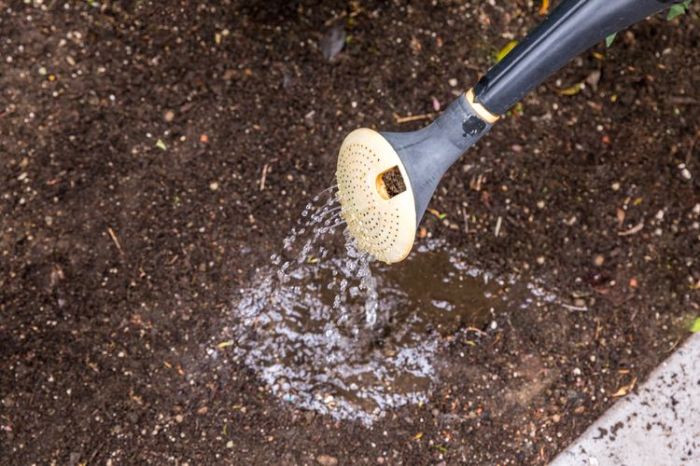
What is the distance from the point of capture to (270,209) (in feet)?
5.21

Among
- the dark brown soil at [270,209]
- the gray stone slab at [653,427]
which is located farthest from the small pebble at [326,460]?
the gray stone slab at [653,427]

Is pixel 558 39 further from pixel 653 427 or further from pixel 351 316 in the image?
pixel 653 427

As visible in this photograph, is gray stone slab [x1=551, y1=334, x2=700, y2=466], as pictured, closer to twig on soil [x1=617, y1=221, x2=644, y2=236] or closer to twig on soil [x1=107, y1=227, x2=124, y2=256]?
twig on soil [x1=617, y1=221, x2=644, y2=236]

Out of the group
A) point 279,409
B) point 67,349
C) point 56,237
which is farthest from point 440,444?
point 56,237

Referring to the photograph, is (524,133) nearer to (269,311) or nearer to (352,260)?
(352,260)

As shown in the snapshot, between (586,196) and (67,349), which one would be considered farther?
(586,196)

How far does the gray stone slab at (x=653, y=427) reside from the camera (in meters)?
1.58

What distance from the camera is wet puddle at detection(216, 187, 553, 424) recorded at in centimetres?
157

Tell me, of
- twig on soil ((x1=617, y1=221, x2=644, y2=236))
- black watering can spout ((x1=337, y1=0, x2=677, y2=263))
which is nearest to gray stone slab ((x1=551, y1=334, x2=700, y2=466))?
twig on soil ((x1=617, y1=221, x2=644, y2=236))

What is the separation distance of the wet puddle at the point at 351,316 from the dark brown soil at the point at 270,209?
43 mm

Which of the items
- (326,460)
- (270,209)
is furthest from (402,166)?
(326,460)

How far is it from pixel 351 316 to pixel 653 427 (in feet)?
2.58

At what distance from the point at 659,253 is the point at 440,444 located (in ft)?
2.39

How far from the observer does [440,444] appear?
1561 mm
